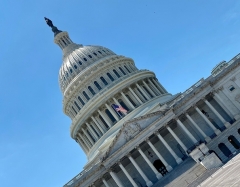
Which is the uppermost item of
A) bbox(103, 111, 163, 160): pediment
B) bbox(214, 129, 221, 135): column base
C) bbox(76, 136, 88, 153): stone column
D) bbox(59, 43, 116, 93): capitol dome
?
bbox(59, 43, 116, 93): capitol dome

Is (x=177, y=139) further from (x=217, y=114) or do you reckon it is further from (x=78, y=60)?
(x=78, y=60)

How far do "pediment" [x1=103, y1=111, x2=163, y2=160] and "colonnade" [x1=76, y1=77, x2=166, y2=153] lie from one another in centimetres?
1508

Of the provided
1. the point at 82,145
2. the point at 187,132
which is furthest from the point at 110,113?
the point at 187,132

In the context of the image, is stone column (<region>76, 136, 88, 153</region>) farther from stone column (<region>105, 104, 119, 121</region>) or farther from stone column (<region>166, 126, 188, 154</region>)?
stone column (<region>166, 126, 188, 154</region>)

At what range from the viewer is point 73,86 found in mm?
80625

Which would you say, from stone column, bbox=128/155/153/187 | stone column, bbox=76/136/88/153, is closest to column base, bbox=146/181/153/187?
stone column, bbox=128/155/153/187

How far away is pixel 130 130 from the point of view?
2200 inches

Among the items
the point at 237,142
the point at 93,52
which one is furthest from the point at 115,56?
the point at 237,142

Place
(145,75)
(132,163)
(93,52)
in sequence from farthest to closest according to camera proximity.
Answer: (93,52) → (145,75) → (132,163)

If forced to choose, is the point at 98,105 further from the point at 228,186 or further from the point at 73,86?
the point at 228,186

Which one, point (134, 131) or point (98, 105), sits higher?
point (98, 105)

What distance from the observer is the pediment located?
181ft

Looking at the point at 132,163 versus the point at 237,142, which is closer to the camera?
the point at 237,142

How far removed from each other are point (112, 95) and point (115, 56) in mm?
13560
